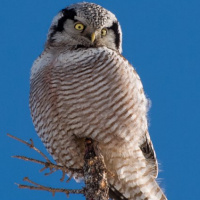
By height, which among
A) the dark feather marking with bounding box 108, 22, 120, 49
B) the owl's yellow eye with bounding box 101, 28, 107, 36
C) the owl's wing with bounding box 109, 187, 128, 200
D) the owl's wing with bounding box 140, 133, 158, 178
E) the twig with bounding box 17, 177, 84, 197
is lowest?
the twig with bounding box 17, 177, 84, 197

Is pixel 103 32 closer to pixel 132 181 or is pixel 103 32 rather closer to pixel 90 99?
pixel 90 99

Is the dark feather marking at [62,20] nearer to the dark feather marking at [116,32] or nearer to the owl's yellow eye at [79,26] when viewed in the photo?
the owl's yellow eye at [79,26]

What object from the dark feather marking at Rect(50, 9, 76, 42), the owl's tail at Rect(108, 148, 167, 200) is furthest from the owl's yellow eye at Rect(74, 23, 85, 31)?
the owl's tail at Rect(108, 148, 167, 200)

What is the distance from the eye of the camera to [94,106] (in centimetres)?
566

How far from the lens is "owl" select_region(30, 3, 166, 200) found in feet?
18.7

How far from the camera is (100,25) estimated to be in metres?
6.38

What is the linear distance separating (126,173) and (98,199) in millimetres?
1366

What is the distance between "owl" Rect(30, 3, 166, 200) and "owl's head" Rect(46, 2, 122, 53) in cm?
1

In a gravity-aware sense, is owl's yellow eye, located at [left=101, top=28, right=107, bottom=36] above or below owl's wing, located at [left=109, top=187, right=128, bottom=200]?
above

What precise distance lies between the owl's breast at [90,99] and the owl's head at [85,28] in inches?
13.6

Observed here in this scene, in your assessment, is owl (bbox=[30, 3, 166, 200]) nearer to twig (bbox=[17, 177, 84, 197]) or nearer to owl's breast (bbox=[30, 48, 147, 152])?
owl's breast (bbox=[30, 48, 147, 152])

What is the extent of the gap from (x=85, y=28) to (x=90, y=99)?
3.89 feet

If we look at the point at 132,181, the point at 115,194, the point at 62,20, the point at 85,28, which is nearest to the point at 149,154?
the point at 132,181

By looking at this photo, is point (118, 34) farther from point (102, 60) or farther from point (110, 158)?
point (110, 158)
